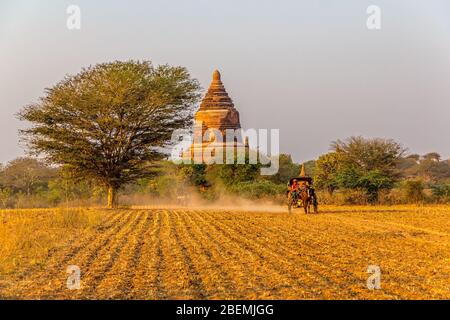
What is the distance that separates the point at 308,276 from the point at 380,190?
28.1 metres

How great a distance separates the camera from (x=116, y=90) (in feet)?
103

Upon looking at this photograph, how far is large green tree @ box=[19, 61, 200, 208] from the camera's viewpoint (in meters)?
31.5

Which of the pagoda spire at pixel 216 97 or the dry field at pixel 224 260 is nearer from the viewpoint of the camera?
the dry field at pixel 224 260

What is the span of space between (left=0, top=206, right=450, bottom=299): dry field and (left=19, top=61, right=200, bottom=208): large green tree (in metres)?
12.4

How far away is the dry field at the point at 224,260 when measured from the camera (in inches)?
341

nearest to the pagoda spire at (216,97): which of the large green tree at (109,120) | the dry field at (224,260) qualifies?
the large green tree at (109,120)

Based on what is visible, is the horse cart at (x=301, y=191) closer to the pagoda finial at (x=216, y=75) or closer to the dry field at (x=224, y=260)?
the dry field at (x=224, y=260)

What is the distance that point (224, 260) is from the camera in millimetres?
11430

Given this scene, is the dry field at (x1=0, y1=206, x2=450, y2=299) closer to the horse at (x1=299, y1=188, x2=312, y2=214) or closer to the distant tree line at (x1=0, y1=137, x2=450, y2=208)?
the horse at (x1=299, y1=188, x2=312, y2=214)

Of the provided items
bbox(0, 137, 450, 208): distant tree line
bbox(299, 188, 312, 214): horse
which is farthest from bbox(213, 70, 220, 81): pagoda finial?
bbox(299, 188, 312, 214): horse

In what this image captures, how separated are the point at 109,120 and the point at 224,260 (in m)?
20.9

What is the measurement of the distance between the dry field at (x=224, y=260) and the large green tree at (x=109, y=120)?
12.4 meters
